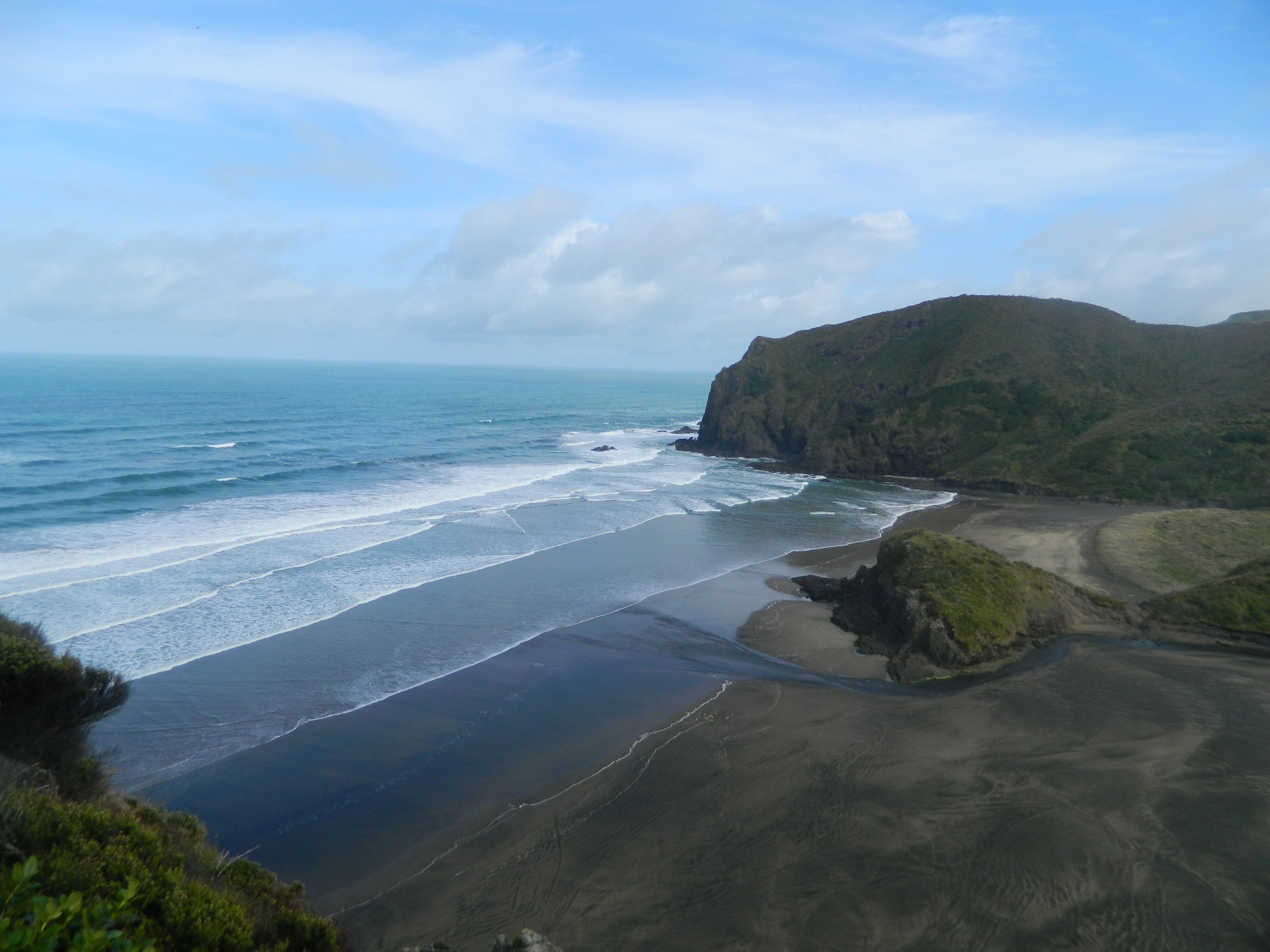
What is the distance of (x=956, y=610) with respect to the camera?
17766mm

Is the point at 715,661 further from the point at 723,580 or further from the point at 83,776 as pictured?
the point at 83,776

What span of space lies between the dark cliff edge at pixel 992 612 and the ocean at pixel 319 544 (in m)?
7.54

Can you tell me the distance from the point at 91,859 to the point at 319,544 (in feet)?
74.7

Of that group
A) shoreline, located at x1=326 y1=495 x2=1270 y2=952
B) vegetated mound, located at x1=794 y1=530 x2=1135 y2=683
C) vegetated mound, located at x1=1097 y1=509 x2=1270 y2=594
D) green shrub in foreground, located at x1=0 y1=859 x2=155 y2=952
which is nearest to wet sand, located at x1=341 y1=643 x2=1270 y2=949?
shoreline, located at x1=326 y1=495 x2=1270 y2=952

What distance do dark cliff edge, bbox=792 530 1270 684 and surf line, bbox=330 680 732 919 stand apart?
5.26m

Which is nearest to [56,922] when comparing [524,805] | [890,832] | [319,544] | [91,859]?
[91,859]

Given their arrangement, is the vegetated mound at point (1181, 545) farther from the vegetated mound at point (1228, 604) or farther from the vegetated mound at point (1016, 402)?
the vegetated mound at point (1016, 402)

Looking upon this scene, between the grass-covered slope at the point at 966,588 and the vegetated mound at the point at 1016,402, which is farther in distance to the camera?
the vegetated mound at the point at 1016,402

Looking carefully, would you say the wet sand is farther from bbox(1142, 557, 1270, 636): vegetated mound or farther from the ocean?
the ocean

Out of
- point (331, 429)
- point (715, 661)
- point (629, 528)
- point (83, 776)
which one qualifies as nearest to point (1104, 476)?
point (629, 528)

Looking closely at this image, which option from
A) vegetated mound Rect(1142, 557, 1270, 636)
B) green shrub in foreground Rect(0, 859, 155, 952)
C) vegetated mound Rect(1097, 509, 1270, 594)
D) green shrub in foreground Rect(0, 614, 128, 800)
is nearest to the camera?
green shrub in foreground Rect(0, 859, 155, 952)

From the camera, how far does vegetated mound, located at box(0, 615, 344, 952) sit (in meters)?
4.33

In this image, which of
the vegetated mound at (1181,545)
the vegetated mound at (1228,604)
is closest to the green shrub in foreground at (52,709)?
the vegetated mound at (1228,604)

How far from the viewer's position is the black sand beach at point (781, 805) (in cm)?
895
